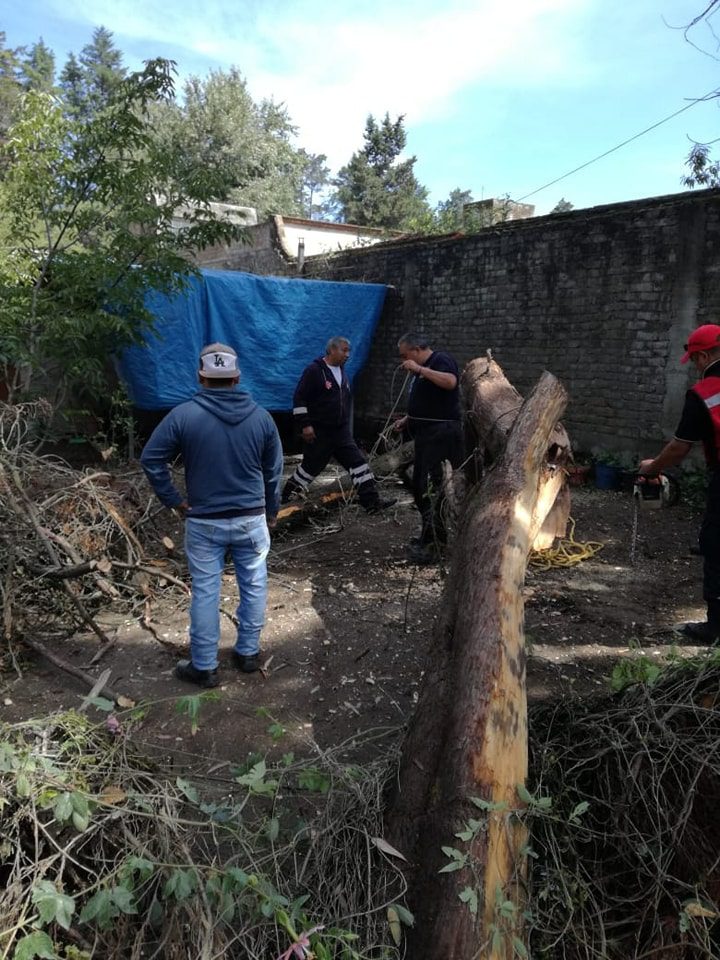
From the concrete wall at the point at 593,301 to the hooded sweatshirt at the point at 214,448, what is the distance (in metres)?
5.03

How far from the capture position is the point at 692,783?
1747mm

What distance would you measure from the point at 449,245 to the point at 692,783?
8.17 meters

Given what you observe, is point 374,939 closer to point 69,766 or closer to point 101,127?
point 69,766

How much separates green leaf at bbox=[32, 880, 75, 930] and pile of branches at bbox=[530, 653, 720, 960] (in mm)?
1144

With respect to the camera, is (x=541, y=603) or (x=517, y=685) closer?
(x=517, y=685)

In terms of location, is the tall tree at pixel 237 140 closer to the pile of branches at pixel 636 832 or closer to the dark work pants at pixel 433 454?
the dark work pants at pixel 433 454

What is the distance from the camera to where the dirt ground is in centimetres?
294

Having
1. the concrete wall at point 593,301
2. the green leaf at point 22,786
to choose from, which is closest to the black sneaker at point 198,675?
the green leaf at point 22,786

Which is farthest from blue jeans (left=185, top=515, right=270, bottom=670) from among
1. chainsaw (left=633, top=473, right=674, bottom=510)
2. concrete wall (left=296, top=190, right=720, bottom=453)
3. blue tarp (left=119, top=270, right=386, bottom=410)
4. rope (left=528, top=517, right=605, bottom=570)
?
concrete wall (left=296, top=190, right=720, bottom=453)

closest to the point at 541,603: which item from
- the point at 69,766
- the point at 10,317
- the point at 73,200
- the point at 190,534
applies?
the point at 190,534

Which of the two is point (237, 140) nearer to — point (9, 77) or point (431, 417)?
point (9, 77)

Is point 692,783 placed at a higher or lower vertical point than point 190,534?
lower

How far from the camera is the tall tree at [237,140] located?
25.2m

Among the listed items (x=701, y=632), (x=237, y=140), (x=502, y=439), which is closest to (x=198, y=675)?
(x=502, y=439)
